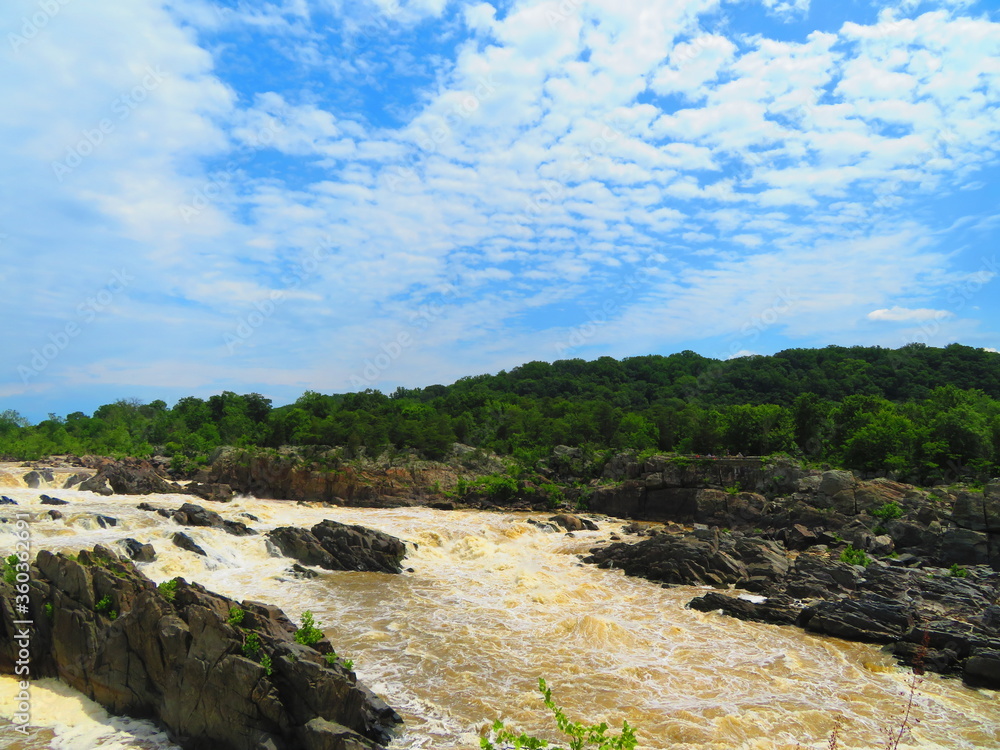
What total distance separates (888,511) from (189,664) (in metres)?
37.4

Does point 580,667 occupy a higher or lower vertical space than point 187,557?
lower

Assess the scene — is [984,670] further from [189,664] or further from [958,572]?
[189,664]

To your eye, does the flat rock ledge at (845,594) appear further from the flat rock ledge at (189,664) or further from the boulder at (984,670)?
the flat rock ledge at (189,664)

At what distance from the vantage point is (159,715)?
1303 centimetres

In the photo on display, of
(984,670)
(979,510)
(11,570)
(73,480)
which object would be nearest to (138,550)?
(11,570)

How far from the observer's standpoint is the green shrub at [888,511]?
34.6 meters

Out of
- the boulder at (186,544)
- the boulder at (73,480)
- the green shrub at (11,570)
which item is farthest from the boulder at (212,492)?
the green shrub at (11,570)

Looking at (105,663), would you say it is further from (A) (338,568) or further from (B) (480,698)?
(A) (338,568)

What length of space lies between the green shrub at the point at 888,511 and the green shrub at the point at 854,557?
5.93 meters

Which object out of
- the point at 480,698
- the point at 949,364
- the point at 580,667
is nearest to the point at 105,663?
the point at 480,698

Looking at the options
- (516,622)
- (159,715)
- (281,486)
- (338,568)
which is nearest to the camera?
(159,715)

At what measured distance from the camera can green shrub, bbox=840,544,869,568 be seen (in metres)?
28.8

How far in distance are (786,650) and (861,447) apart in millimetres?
33556

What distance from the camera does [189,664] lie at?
1262 centimetres
